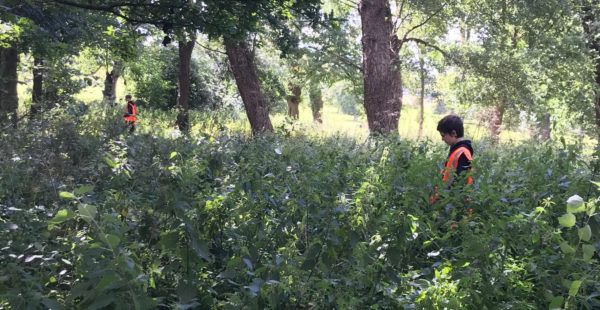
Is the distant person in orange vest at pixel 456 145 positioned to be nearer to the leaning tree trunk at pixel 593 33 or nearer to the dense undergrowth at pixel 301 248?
the dense undergrowth at pixel 301 248

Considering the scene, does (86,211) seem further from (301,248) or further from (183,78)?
(183,78)

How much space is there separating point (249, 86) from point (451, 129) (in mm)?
7850

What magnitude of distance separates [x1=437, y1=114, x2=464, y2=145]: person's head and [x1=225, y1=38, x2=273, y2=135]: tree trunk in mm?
7218

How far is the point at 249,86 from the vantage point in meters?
11.7

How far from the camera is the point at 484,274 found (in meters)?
2.38

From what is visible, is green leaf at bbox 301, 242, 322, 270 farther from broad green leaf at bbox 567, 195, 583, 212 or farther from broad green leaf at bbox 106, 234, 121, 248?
broad green leaf at bbox 567, 195, 583, 212

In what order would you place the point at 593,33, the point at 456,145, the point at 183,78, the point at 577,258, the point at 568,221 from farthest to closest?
the point at 593,33
the point at 183,78
the point at 456,145
the point at 577,258
the point at 568,221

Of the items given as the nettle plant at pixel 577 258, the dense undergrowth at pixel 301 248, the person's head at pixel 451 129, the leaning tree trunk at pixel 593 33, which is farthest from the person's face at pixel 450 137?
the leaning tree trunk at pixel 593 33

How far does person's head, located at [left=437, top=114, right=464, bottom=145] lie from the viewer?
454 cm

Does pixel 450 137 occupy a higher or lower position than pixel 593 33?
lower

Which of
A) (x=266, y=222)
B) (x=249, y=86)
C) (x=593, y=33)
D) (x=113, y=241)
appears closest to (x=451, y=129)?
(x=266, y=222)

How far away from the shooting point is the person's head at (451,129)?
4.54 meters

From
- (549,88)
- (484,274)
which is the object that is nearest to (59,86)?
(484,274)

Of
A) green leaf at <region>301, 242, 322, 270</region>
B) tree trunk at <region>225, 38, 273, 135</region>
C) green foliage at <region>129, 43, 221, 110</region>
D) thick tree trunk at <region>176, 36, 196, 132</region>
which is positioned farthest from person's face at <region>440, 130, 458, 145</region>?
green foliage at <region>129, 43, 221, 110</region>
